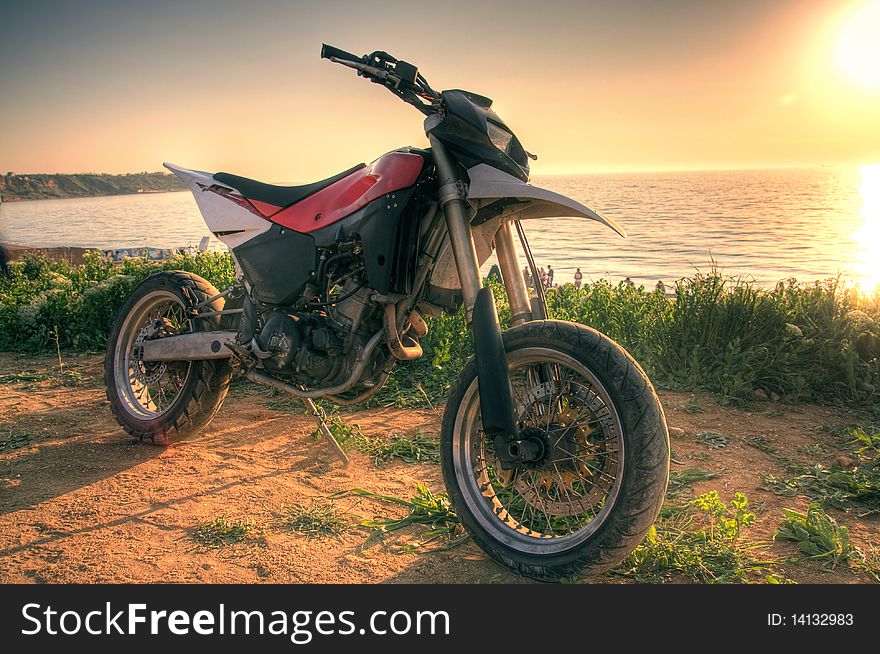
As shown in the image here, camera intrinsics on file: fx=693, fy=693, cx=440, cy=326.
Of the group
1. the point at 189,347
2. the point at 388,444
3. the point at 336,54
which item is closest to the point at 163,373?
the point at 189,347

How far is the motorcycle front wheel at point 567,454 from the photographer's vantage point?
272 cm

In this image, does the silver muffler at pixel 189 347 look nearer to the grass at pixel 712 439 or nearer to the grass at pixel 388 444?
the grass at pixel 388 444

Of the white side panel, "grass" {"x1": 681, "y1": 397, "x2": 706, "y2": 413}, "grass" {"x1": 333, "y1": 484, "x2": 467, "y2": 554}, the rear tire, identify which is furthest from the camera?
"grass" {"x1": 681, "y1": 397, "x2": 706, "y2": 413}

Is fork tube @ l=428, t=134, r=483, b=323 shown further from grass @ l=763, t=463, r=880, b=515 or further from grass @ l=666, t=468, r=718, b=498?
grass @ l=763, t=463, r=880, b=515

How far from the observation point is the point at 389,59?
10.8 ft

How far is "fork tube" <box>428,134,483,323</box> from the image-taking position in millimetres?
3174

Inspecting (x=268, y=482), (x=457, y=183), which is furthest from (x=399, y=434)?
(x=457, y=183)

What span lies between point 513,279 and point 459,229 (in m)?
0.37

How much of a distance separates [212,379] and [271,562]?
1.98 metres

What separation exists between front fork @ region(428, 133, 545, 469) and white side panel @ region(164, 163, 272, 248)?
1.35m

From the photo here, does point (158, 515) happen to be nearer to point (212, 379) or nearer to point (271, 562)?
point (271, 562)

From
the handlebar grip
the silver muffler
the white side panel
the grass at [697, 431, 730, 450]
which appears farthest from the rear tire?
the grass at [697, 431, 730, 450]

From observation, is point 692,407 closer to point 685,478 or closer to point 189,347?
point 685,478

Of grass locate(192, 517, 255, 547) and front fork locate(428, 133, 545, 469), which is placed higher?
front fork locate(428, 133, 545, 469)
